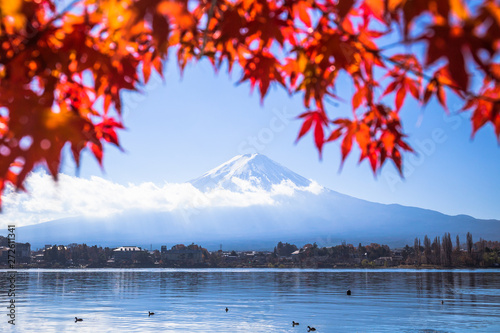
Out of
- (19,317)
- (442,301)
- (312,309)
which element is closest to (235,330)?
(312,309)

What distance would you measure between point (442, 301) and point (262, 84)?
2948 inches

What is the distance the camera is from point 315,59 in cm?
324

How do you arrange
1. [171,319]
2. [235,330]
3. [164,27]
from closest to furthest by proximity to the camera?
[164,27], [235,330], [171,319]

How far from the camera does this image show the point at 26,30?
2.89 m

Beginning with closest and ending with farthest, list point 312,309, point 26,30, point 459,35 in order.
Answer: point 459,35
point 26,30
point 312,309

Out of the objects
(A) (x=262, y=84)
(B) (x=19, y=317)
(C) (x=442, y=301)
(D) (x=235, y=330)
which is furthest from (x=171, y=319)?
(A) (x=262, y=84)

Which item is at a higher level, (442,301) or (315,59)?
(315,59)

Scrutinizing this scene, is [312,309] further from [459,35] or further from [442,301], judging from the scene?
[459,35]

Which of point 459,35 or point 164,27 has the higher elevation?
point 164,27

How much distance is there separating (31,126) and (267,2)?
1616 mm

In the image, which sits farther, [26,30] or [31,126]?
[26,30]

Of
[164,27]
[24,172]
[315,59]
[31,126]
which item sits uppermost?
[315,59]

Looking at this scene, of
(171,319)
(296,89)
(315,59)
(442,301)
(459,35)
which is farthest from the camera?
(442,301)

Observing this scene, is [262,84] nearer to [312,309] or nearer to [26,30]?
[26,30]
